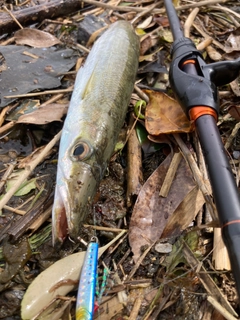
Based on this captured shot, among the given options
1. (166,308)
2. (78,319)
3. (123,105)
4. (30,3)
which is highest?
(30,3)

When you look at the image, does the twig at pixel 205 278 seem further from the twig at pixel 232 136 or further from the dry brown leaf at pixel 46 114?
the dry brown leaf at pixel 46 114

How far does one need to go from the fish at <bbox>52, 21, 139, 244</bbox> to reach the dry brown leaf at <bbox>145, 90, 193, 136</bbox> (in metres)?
0.22

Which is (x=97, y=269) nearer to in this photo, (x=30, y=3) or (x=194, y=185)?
(x=194, y=185)

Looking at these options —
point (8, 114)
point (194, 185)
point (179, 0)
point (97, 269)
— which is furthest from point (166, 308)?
point (179, 0)

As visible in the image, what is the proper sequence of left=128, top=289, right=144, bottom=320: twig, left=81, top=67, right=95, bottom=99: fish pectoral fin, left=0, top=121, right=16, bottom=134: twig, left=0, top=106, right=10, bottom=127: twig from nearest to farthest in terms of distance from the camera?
1. left=128, top=289, right=144, bottom=320: twig
2. left=81, top=67, right=95, bottom=99: fish pectoral fin
3. left=0, top=121, right=16, bottom=134: twig
4. left=0, top=106, right=10, bottom=127: twig

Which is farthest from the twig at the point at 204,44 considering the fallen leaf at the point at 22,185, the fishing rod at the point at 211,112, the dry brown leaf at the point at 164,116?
the fallen leaf at the point at 22,185

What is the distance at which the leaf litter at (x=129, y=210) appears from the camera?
2.56 metres

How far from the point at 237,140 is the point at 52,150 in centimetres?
153

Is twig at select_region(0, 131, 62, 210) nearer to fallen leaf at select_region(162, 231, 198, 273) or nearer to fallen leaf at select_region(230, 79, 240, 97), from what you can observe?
fallen leaf at select_region(162, 231, 198, 273)

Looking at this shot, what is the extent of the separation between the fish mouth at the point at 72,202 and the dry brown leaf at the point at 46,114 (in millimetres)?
841

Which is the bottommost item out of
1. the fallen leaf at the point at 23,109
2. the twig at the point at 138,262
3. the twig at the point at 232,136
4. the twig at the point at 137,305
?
the twig at the point at 137,305

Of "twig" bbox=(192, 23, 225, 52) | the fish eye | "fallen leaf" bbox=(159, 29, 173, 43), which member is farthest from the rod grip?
"fallen leaf" bbox=(159, 29, 173, 43)

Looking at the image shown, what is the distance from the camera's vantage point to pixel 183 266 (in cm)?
267

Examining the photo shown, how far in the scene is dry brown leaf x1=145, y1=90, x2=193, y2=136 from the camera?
3252 mm
